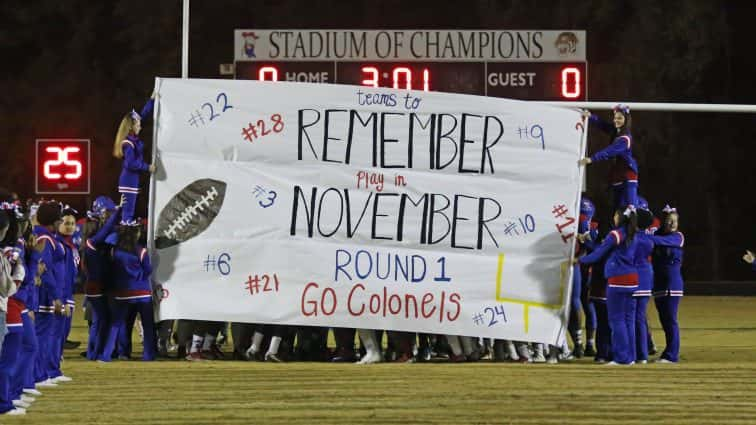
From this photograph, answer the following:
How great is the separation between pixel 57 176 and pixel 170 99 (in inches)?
321

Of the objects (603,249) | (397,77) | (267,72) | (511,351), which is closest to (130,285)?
(511,351)

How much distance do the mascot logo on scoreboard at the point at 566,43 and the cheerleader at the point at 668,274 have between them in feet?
16.7

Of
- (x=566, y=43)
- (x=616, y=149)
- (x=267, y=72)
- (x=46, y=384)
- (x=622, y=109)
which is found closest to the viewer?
(x=46, y=384)

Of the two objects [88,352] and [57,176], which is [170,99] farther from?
[57,176]

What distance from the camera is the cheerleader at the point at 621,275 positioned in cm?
1365

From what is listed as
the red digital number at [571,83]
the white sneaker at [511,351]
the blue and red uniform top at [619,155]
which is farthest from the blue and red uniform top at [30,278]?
the red digital number at [571,83]

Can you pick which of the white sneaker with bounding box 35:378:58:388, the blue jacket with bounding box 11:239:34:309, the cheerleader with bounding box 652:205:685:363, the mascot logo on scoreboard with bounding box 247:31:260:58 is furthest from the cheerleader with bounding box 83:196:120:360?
the mascot logo on scoreboard with bounding box 247:31:260:58

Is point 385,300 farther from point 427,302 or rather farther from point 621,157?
point 621,157

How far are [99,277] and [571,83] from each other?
7.46 m

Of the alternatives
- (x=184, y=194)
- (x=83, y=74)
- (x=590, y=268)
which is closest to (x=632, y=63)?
(x=83, y=74)

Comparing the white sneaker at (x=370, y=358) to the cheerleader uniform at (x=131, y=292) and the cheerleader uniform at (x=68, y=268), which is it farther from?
the cheerleader uniform at (x=68, y=268)

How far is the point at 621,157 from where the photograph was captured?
14.3 metres

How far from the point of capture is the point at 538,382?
12.0 metres

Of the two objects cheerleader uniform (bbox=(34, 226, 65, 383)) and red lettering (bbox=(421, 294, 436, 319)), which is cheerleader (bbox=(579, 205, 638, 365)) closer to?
red lettering (bbox=(421, 294, 436, 319))
